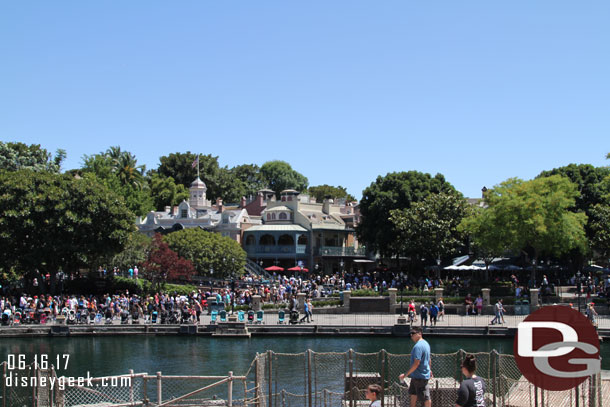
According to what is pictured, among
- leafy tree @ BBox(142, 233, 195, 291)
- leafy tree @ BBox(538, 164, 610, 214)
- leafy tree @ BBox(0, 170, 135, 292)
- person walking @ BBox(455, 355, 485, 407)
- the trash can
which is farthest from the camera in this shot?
leafy tree @ BBox(538, 164, 610, 214)

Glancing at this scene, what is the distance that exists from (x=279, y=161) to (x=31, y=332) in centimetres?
8393

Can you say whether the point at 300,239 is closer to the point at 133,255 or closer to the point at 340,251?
the point at 340,251

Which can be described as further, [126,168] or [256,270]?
[126,168]

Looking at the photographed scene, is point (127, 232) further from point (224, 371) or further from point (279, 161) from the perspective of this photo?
point (279, 161)

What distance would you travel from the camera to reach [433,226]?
59844mm

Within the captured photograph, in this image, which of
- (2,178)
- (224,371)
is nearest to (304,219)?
(2,178)

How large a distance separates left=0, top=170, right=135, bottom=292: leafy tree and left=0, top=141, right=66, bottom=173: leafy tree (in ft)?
53.2

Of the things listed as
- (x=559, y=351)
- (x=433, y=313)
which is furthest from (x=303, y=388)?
(x=433, y=313)

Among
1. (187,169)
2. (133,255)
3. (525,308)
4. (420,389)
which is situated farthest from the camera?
(187,169)

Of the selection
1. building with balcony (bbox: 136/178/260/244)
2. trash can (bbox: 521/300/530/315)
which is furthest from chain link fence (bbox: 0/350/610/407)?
building with balcony (bbox: 136/178/260/244)

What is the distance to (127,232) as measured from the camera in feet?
171

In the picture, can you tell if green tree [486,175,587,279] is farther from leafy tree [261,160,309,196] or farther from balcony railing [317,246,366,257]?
leafy tree [261,160,309,196]

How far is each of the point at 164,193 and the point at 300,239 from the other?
22251 mm

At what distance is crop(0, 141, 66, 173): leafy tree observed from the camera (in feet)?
220
